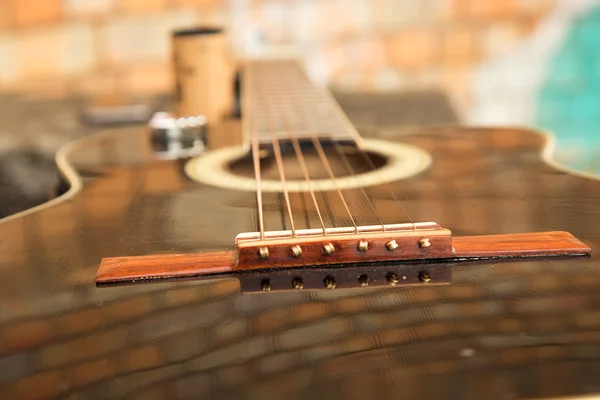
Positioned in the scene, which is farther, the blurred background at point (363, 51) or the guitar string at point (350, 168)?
the blurred background at point (363, 51)

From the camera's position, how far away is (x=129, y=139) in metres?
1.15

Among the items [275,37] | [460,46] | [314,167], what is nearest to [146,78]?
[275,37]

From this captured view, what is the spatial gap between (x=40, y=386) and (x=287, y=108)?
29.5 inches

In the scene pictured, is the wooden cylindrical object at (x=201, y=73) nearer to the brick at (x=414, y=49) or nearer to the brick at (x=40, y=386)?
the brick at (x=414, y=49)

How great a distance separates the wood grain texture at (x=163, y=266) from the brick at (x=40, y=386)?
14 cm

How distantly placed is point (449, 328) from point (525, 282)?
0.35 ft

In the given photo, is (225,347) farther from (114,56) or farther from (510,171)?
(114,56)

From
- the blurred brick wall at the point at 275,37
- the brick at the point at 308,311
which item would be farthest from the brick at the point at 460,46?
the brick at the point at 308,311

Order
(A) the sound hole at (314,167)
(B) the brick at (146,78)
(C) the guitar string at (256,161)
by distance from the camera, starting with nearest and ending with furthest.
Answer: (C) the guitar string at (256,161), (A) the sound hole at (314,167), (B) the brick at (146,78)

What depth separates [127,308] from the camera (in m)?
0.53

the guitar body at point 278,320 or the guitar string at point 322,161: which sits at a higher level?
the guitar string at point 322,161

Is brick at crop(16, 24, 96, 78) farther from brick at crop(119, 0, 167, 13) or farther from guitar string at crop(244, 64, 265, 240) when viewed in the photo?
guitar string at crop(244, 64, 265, 240)

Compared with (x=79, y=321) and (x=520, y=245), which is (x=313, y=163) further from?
(x=79, y=321)

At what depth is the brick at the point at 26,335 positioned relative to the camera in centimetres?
48
